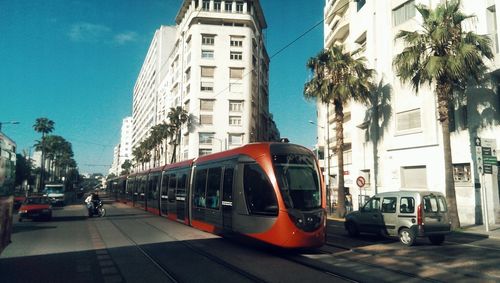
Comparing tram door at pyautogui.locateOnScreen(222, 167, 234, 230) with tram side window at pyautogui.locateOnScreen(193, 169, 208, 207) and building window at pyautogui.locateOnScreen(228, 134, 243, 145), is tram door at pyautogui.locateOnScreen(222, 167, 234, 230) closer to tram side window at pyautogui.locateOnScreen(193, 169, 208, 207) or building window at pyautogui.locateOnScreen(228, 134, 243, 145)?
tram side window at pyautogui.locateOnScreen(193, 169, 208, 207)

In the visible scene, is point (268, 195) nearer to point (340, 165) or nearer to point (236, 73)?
point (340, 165)

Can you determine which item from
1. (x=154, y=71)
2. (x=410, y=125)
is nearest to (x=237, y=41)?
(x=154, y=71)

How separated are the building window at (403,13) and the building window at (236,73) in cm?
3880

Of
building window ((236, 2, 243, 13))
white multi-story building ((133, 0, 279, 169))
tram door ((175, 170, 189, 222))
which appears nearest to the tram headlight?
tram door ((175, 170, 189, 222))

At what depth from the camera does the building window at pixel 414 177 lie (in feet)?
82.2

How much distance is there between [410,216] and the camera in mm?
12875

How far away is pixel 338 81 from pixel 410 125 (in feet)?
19.2

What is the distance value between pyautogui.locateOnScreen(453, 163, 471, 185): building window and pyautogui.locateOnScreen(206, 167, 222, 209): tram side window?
16520 mm

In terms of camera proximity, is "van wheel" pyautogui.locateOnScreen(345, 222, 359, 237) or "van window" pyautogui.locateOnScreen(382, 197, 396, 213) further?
"van wheel" pyautogui.locateOnScreen(345, 222, 359, 237)

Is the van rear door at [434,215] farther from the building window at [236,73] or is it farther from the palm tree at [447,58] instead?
the building window at [236,73]

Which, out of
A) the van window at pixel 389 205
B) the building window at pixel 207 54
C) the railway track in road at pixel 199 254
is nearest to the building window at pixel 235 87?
the building window at pixel 207 54

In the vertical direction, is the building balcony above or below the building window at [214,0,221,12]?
below

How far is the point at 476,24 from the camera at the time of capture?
72.3 feet

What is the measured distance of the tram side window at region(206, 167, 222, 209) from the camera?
13148 millimetres
